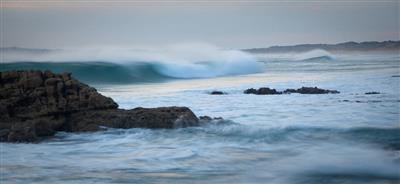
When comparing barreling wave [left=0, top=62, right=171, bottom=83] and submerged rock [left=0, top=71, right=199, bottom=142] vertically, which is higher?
barreling wave [left=0, top=62, right=171, bottom=83]

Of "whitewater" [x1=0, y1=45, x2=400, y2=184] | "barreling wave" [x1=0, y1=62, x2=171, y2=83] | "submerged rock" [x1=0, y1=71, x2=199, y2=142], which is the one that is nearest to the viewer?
"whitewater" [x1=0, y1=45, x2=400, y2=184]

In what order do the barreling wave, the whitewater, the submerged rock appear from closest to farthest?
the whitewater < the submerged rock < the barreling wave

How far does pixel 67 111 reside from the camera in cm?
688

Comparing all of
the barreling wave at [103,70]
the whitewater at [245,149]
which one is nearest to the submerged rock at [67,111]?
the whitewater at [245,149]

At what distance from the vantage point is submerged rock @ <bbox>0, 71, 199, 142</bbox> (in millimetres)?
6742

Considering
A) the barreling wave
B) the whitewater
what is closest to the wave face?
the barreling wave

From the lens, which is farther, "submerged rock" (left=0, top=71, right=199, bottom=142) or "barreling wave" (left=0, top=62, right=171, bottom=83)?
"barreling wave" (left=0, top=62, right=171, bottom=83)

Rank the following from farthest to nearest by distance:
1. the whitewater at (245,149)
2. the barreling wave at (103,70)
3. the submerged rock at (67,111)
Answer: the barreling wave at (103,70) < the submerged rock at (67,111) < the whitewater at (245,149)

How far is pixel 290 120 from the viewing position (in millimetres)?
7336

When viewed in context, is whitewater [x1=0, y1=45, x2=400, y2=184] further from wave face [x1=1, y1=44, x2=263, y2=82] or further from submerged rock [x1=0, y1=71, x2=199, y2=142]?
wave face [x1=1, y1=44, x2=263, y2=82]

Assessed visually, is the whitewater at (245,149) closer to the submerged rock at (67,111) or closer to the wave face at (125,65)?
the submerged rock at (67,111)

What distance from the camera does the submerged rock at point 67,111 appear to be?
22.1ft

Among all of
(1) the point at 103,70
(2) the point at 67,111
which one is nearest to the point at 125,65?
(1) the point at 103,70

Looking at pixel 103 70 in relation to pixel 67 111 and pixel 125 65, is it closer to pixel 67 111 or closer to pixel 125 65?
pixel 125 65
